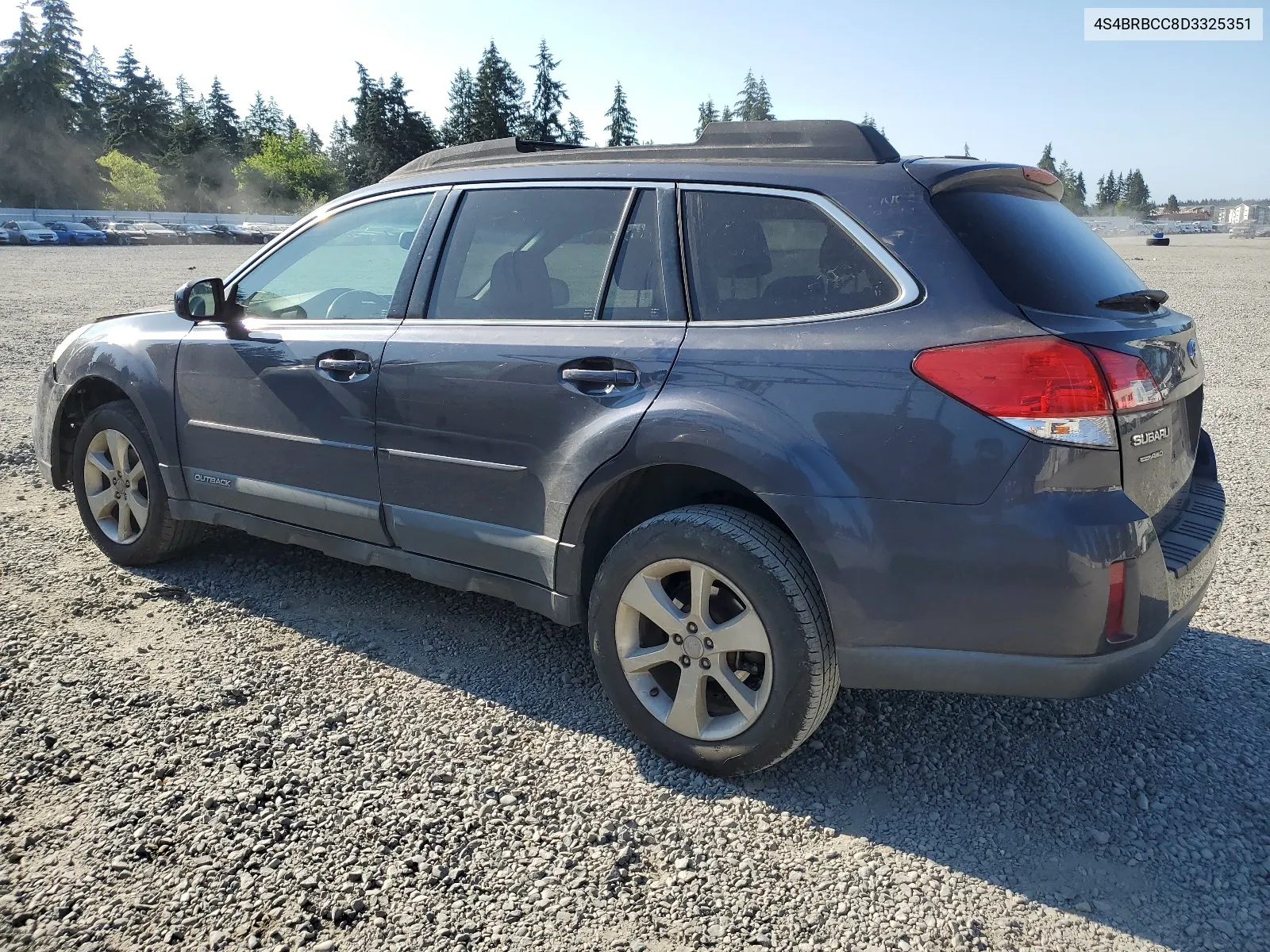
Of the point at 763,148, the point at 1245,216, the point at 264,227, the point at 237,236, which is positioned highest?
the point at 264,227

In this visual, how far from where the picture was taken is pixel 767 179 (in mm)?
2889

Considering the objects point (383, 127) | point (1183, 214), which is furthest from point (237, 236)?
point (1183, 214)

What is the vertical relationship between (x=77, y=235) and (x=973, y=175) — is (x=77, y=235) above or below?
above

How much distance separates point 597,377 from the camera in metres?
2.98

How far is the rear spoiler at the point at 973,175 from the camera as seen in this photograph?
2.70 metres

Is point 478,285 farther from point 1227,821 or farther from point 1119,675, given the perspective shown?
point 1227,821

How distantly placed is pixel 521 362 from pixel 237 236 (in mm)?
57807

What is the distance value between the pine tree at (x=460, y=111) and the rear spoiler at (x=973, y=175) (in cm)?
10118

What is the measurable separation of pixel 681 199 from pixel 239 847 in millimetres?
2276

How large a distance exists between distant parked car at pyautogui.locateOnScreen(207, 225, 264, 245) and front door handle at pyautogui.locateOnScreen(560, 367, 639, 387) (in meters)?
55.2

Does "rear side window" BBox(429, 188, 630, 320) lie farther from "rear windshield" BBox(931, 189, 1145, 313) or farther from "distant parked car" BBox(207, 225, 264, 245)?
"distant parked car" BBox(207, 225, 264, 245)

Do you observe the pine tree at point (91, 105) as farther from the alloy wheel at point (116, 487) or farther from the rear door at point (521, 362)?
the rear door at point (521, 362)

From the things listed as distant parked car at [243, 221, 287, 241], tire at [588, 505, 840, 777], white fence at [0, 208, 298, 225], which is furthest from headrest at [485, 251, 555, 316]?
white fence at [0, 208, 298, 225]

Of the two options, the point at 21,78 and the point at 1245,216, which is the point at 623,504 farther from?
the point at 1245,216
